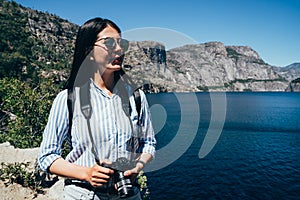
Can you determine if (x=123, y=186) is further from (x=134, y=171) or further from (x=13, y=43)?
(x=13, y=43)

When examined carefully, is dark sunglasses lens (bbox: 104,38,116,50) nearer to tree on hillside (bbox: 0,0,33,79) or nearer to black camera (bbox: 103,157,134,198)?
black camera (bbox: 103,157,134,198)

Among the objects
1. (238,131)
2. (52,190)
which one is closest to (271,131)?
(238,131)

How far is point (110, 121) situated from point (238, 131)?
2187 inches

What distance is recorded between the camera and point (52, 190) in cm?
1384

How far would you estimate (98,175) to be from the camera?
223 cm

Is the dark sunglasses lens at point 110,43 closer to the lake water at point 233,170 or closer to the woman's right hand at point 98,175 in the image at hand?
the woman's right hand at point 98,175

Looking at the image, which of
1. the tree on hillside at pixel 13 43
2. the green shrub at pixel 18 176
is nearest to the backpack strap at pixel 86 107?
the green shrub at pixel 18 176

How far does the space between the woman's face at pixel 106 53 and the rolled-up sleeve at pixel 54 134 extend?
497 mm

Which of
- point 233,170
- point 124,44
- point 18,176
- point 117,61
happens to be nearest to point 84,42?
point 117,61

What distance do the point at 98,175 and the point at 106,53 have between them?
47.0 inches

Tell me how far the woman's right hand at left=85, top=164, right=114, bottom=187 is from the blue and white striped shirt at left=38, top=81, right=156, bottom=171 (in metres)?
0.22

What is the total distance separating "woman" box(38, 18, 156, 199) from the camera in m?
2.38

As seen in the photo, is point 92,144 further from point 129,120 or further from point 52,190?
point 52,190

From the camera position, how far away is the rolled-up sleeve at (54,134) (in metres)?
2.39
